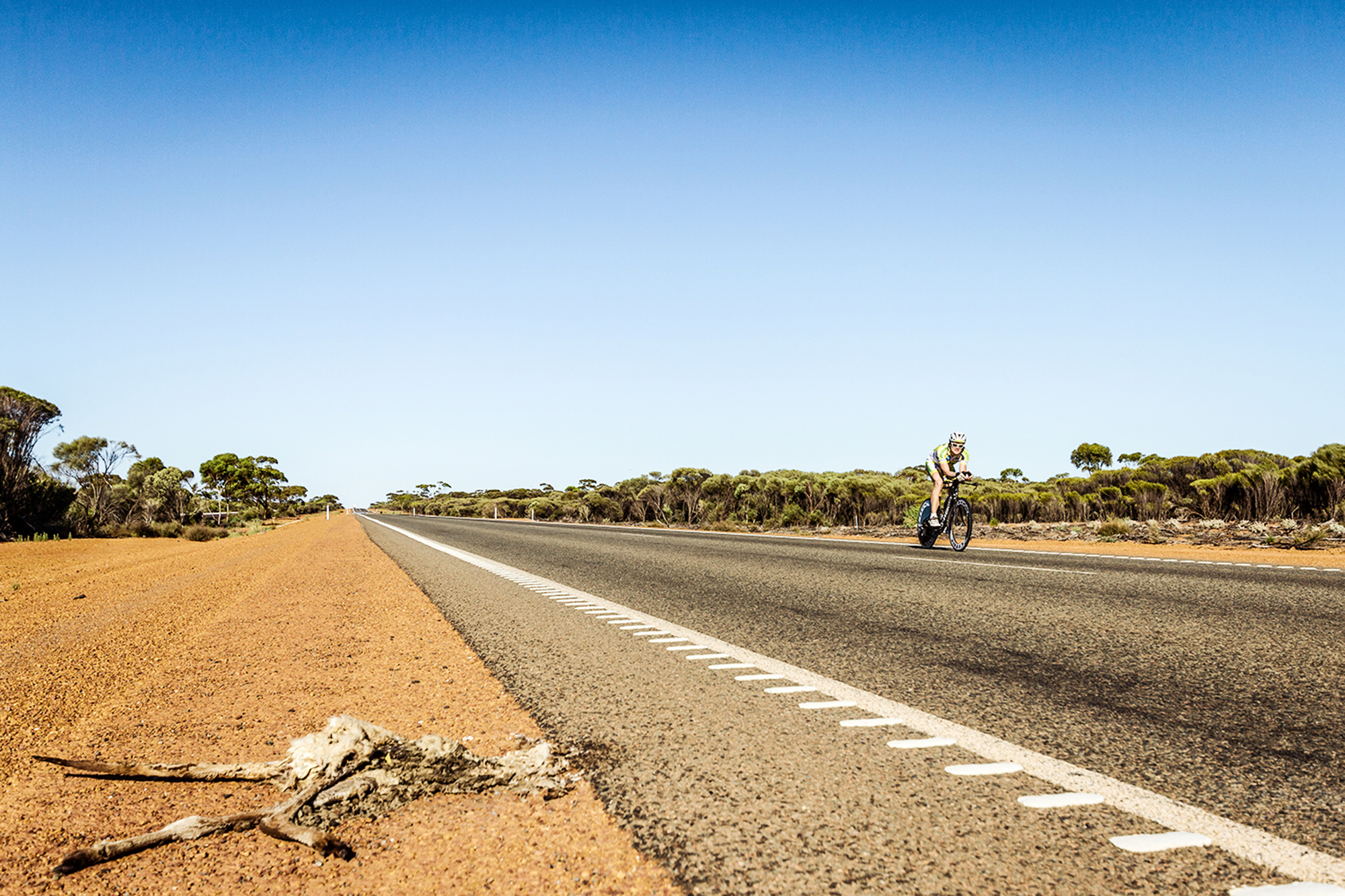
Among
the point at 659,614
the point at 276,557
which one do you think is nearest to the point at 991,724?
the point at 659,614

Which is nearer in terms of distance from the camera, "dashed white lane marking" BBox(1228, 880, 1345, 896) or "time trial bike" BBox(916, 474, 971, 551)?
"dashed white lane marking" BBox(1228, 880, 1345, 896)

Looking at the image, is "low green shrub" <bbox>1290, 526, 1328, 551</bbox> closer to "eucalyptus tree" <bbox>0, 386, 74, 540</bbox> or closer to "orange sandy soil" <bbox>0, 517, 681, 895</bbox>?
"orange sandy soil" <bbox>0, 517, 681, 895</bbox>

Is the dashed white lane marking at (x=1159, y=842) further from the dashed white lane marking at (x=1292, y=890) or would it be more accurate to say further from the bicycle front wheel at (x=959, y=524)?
the bicycle front wheel at (x=959, y=524)

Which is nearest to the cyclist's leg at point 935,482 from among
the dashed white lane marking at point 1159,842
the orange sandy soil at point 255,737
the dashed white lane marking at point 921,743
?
the orange sandy soil at point 255,737

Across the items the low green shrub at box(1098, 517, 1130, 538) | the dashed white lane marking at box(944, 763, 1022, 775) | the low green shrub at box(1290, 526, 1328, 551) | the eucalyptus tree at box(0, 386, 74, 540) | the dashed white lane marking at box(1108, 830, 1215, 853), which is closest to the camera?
the dashed white lane marking at box(1108, 830, 1215, 853)

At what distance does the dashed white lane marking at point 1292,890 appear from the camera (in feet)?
5.33

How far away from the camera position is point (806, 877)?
1.81 metres

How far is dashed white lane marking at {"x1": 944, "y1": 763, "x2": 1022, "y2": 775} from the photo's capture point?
8.02 ft

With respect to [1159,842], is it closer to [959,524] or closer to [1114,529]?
[959,524]

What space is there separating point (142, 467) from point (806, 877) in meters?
77.1

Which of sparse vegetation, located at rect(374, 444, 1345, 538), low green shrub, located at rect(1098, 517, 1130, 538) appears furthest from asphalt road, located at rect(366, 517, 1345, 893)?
sparse vegetation, located at rect(374, 444, 1345, 538)

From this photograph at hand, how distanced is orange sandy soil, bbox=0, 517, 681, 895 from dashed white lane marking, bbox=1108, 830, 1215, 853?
50.8 inches

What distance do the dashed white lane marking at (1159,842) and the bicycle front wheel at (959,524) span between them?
433 inches

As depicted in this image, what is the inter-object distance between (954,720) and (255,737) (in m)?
3.18
